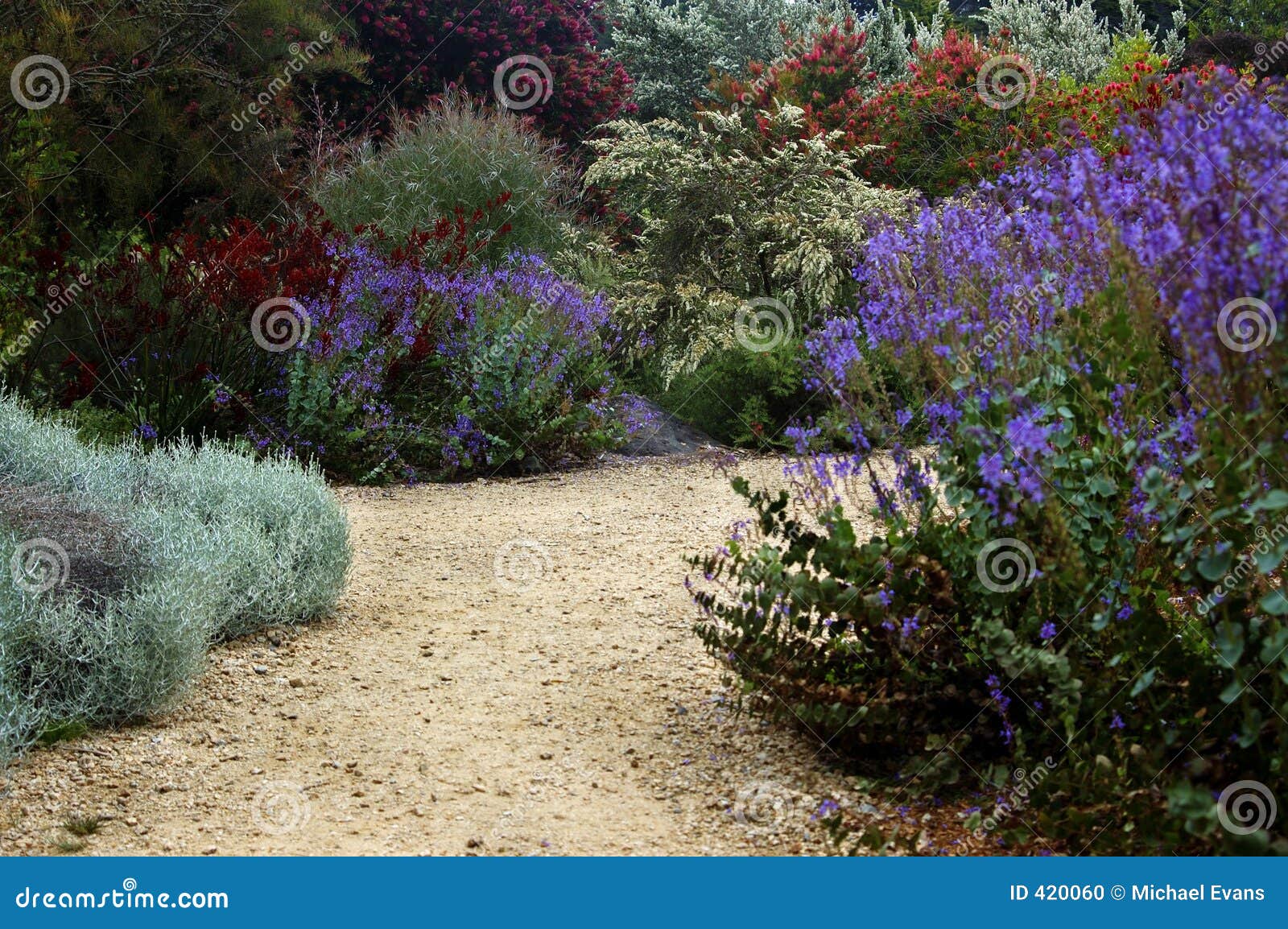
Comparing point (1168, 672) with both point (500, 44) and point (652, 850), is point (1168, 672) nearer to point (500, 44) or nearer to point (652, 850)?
point (652, 850)

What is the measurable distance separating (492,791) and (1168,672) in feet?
5.13

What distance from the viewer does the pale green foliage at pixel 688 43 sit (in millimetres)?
17594

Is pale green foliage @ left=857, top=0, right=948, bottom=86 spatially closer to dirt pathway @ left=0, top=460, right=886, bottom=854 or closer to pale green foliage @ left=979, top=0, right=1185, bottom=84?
pale green foliage @ left=979, top=0, right=1185, bottom=84

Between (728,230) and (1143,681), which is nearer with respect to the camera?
(1143,681)

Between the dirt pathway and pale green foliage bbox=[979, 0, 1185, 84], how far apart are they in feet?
37.8

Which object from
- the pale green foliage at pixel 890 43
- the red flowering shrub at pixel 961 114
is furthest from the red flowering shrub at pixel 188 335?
the pale green foliage at pixel 890 43

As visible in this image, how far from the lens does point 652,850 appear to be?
2.59 meters

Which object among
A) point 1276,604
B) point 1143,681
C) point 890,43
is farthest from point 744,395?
point 890,43

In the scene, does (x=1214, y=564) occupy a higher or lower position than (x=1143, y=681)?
higher

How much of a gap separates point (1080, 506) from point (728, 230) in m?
6.96

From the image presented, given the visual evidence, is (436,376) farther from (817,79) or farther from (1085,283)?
(817,79)

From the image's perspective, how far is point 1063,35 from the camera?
15625mm

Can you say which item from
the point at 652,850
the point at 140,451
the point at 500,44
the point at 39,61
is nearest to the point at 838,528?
the point at 652,850

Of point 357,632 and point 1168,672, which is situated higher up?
point 1168,672
